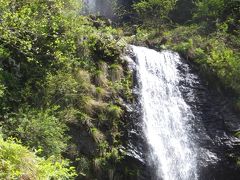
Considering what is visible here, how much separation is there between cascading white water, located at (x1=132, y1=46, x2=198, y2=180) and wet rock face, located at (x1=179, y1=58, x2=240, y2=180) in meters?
0.33

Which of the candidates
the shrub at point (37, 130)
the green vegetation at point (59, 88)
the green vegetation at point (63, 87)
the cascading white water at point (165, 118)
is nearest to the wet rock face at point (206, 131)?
the cascading white water at point (165, 118)

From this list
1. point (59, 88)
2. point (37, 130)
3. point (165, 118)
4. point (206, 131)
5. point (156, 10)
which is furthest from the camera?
point (156, 10)

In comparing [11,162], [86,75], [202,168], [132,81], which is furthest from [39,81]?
[202,168]

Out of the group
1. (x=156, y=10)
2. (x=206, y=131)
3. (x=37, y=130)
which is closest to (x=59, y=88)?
(x=37, y=130)

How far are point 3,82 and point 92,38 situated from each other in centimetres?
424

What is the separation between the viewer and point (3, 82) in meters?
9.27

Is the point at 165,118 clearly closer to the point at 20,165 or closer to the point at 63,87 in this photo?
the point at 63,87

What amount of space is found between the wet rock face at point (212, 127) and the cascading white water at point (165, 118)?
12.9 inches

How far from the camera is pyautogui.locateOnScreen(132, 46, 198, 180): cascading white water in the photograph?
11523 millimetres

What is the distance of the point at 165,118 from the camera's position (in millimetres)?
12742

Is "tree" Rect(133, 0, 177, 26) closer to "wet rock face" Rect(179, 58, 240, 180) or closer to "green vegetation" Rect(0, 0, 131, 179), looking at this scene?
"wet rock face" Rect(179, 58, 240, 180)

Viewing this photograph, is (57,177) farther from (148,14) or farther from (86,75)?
(148,14)

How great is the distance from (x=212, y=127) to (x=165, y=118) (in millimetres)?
1841

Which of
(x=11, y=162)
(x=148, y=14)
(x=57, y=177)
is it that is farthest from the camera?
Result: (x=148, y=14)
